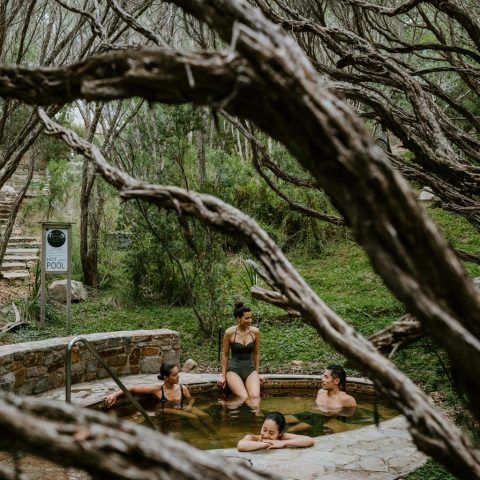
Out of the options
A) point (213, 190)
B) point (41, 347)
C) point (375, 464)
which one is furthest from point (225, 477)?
point (213, 190)

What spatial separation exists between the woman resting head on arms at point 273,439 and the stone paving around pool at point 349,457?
0.07 m

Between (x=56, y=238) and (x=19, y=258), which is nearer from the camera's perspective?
(x=56, y=238)

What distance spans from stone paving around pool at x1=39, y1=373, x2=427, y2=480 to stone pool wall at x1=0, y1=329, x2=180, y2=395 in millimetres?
3079

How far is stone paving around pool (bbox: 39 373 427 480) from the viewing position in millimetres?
5359

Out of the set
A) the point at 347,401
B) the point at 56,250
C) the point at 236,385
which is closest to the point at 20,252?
the point at 56,250

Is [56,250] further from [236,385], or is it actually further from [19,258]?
[19,258]

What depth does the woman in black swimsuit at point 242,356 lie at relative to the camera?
8297 mm

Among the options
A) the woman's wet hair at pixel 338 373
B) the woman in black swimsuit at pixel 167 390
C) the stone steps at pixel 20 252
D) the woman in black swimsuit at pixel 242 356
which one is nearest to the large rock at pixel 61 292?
the stone steps at pixel 20 252

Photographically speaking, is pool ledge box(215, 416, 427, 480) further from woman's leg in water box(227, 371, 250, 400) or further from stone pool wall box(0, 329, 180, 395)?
stone pool wall box(0, 329, 180, 395)

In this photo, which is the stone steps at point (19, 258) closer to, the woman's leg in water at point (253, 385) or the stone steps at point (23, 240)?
the stone steps at point (23, 240)

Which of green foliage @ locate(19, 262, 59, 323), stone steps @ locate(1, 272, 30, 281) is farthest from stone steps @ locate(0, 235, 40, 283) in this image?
green foliage @ locate(19, 262, 59, 323)

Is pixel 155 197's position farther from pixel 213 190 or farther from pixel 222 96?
pixel 213 190

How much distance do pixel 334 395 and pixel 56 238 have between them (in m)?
5.22

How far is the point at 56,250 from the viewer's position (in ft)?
34.4
